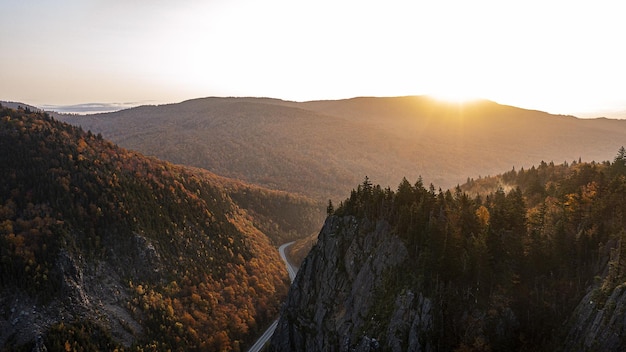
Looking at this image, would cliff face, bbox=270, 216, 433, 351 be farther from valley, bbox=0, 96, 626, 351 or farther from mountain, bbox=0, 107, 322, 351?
mountain, bbox=0, 107, 322, 351

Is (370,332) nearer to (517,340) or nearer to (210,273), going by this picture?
(517,340)

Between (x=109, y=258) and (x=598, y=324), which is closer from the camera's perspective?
(x=598, y=324)

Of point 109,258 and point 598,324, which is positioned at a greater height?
point 598,324

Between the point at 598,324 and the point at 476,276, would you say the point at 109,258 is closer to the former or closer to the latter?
the point at 476,276

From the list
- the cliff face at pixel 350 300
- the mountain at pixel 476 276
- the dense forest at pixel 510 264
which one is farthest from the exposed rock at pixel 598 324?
the cliff face at pixel 350 300

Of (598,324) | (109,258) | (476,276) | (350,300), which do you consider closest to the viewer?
(598,324)

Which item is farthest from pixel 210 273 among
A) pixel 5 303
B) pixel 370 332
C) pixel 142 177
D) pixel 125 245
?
pixel 370 332

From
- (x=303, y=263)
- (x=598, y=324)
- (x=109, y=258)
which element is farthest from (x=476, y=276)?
(x=109, y=258)
